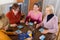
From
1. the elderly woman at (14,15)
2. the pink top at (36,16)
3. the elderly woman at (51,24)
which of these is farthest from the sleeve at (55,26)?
the elderly woman at (14,15)

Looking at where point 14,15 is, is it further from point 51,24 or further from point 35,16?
point 51,24

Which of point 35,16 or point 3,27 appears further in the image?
point 35,16

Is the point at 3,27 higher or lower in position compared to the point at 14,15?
lower

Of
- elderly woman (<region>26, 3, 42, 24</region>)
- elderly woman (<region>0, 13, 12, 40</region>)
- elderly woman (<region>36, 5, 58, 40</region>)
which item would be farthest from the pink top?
elderly woman (<region>0, 13, 12, 40</region>)

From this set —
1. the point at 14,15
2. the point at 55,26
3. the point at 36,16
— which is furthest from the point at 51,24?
the point at 14,15

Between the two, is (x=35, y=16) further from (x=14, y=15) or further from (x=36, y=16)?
(x=14, y=15)

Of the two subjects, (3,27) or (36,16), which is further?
(36,16)

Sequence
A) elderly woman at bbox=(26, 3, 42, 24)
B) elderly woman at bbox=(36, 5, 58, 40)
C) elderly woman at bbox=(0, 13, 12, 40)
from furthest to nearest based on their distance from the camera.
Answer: elderly woman at bbox=(26, 3, 42, 24) < elderly woman at bbox=(36, 5, 58, 40) < elderly woman at bbox=(0, 13, 12, 40)

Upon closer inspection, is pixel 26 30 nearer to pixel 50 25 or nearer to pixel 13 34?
pixel 13 34

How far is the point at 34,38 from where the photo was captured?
1650 millimetres

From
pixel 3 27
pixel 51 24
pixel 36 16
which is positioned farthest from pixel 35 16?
pixel 3 27

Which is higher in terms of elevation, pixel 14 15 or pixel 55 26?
pixel 14 15

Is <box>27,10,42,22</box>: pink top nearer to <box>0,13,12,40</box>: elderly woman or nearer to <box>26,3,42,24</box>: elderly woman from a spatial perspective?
<box>26,3,42,24</box>: elderly woman

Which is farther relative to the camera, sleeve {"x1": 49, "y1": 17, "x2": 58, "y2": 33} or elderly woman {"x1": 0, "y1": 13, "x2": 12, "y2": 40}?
sleeve {"x1": 49, "y1": 17, "x2": 58, "y2": 33}
